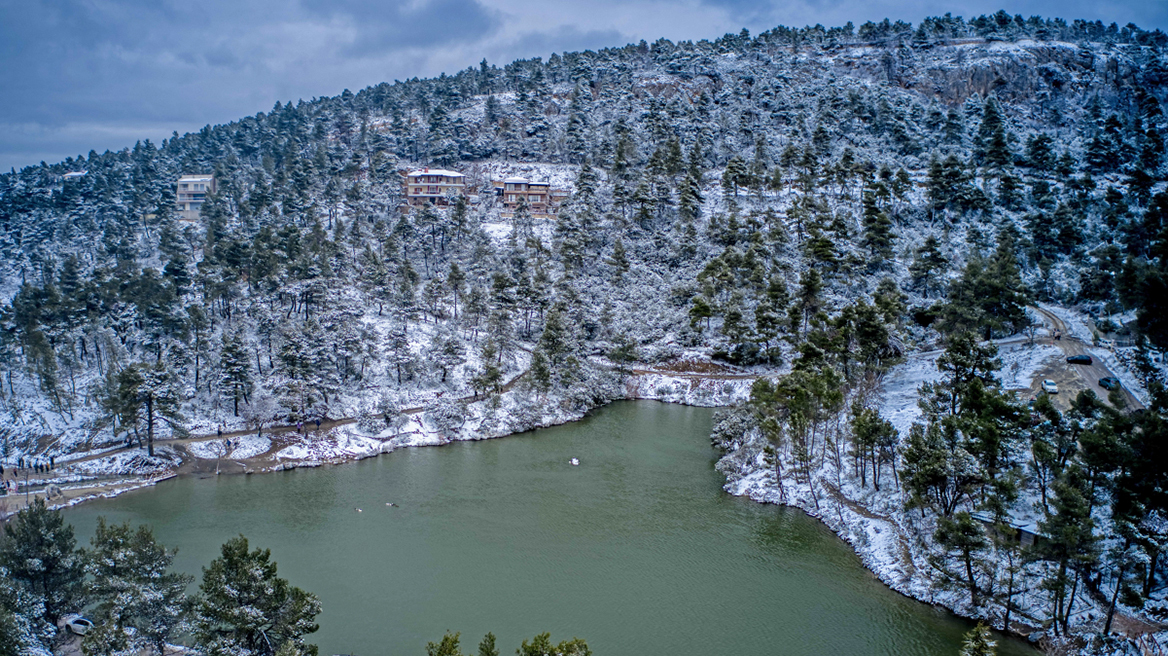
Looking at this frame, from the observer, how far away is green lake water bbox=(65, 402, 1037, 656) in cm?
2831

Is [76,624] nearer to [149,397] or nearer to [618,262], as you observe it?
[149,397]

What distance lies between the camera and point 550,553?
116ft

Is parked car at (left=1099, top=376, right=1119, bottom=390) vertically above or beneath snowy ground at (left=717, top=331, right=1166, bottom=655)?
above

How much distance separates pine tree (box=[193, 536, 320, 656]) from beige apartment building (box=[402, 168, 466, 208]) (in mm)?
81592

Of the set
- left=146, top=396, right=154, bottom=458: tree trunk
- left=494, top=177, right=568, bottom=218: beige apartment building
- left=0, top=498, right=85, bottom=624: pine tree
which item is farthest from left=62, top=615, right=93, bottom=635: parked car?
left=494, top=177, right=568, bottom=218: beige apartment building

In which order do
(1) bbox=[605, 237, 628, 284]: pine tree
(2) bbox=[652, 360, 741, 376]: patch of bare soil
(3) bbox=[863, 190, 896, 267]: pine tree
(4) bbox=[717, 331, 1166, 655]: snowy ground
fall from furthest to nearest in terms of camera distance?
(1) bbox=[605, 237, 628, 284]: pine tree
(3) bbox=[863, 190, 896, 267]: pine tree
(2) bbox=[652, 360, 741, 376]: patch of bare soil
(4) bbox=[717, 331, 1166, 655]: snowy ground

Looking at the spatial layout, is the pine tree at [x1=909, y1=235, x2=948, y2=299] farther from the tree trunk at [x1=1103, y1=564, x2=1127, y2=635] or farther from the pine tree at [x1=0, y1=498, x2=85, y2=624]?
the pine tree at [x1=0, y1=498, x2=85, y2=624]

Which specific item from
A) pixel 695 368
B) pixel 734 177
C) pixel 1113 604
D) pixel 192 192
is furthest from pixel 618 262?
pixel 192 192

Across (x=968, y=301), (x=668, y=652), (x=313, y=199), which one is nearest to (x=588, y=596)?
(x=668, y=652)

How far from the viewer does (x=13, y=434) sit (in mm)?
48406

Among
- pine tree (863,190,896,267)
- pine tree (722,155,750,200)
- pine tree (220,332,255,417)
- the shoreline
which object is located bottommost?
the shoreline

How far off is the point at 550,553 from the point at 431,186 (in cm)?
7749

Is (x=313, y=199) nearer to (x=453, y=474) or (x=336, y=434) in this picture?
(x=336, y=434)

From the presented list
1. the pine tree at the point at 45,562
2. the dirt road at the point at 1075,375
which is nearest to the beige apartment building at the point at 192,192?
the pine tree at the point at 45,562
